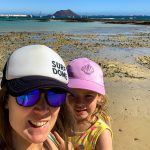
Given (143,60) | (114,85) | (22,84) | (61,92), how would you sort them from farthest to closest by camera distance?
(143,60) < (114,85) < (61,92) < (22,84)

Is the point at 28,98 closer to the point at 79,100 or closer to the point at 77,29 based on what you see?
the point at 79,100

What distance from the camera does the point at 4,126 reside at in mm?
1792

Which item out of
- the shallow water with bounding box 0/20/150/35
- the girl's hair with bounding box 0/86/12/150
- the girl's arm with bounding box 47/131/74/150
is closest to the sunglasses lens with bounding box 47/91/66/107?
the girl's hair with bounding box 0/86/12/150

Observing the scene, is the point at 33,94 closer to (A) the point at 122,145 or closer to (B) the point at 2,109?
(B) the point at 2,109

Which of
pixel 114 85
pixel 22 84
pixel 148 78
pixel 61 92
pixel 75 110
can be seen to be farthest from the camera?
pixel 148 78

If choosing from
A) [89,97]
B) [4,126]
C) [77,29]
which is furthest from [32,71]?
[77,29]

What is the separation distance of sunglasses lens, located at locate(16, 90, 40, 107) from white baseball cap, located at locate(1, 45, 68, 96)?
0.04m

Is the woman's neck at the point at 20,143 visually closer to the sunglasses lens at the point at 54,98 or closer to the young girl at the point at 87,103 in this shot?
the sunglasses lens at the point at 54,98

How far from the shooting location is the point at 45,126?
1.71 meters

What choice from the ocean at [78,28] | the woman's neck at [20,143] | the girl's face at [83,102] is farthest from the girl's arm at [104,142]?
the ocean at [78,28]

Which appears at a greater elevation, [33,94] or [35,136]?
[33,94]

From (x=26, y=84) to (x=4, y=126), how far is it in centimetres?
33

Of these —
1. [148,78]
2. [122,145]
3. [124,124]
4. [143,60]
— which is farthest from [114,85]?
[143,60]

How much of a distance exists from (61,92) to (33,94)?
5.9 inches
